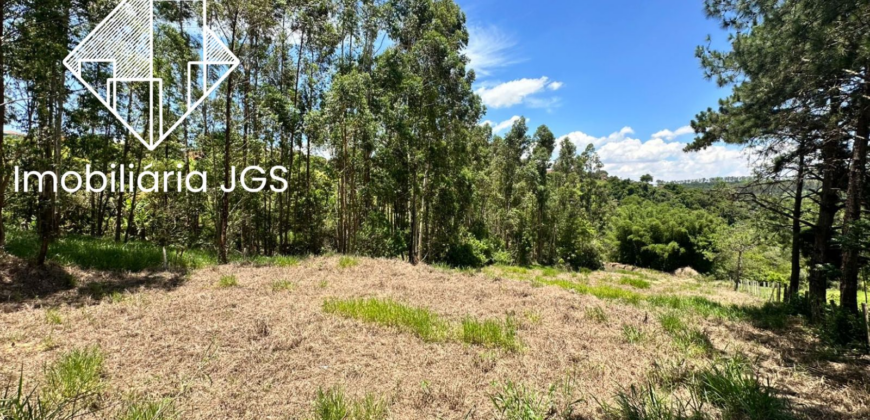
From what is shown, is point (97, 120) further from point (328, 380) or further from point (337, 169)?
point (328, 380)

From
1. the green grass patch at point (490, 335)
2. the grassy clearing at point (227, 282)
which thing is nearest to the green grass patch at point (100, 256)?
the grassy clearing at point (227, 282)

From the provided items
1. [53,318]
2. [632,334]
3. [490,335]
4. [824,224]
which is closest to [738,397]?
[632,334]

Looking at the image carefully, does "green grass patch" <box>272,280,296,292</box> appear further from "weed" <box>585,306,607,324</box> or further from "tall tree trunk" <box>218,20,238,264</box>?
"weed" <box>585,306,607,324</box>

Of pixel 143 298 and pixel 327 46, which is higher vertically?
pixel 327 46

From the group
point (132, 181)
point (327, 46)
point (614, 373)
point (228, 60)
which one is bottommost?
point (614, 373)

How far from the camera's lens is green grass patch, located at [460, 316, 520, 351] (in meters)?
4.72

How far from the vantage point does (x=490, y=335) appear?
16.0 ft

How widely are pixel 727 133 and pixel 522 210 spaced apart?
1974 cm

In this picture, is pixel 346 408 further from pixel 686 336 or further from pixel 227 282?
pixel 227 282

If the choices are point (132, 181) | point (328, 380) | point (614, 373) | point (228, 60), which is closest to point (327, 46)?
point (228, 60)

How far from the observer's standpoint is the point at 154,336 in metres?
4.42

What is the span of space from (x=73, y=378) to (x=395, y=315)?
3597 mm

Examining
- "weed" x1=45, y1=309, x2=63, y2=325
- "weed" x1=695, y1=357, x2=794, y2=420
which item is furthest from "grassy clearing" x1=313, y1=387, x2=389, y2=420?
"weed" x1=45, y1=309, x2=63, y2=325

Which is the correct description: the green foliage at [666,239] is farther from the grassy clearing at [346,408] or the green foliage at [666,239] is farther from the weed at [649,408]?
the grassy clearing at [346,408]
